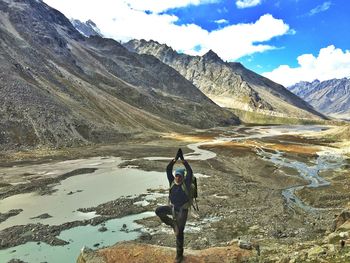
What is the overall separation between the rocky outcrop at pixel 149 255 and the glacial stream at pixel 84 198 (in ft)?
44.3

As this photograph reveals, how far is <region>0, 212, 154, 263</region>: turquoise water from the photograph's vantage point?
27828 mm

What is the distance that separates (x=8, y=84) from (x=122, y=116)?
168 ft

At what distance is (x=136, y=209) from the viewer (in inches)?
1617

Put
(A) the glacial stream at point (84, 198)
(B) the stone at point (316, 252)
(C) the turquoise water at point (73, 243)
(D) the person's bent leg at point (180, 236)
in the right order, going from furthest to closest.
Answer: (A) the glacial stream at point (84, 198)
(C) the turquoise water at point (73, 243)
(B) the stone at point (316, 252)
(D) the person's bent leg at point (180, 236)

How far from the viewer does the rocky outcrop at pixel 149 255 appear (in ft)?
48.1

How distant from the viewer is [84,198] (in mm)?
47062

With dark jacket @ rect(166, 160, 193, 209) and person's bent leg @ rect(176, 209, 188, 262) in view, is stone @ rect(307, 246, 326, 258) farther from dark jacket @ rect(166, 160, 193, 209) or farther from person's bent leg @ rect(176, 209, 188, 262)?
dark jacket @ rect(166, 160, 193, 209)

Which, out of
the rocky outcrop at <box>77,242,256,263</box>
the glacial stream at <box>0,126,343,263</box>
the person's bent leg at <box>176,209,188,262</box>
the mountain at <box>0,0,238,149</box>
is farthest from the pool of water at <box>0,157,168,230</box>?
the mountain at <box>0,0,238,149</box>

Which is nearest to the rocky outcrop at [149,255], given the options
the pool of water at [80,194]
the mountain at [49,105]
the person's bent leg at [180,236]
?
the person's bent leg at [180,236]

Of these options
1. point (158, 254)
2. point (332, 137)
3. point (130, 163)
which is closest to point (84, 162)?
point (130, 163)

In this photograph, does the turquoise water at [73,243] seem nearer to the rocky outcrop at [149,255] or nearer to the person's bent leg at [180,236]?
the rocky outcrop at [149,255]

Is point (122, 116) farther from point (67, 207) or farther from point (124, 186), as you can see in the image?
point (67, 207)

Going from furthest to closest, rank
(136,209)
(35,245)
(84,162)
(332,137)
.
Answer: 1. (332,137)
2. (84,162)
3. (136,209)
4. (35,245)

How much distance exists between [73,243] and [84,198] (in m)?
16.6
